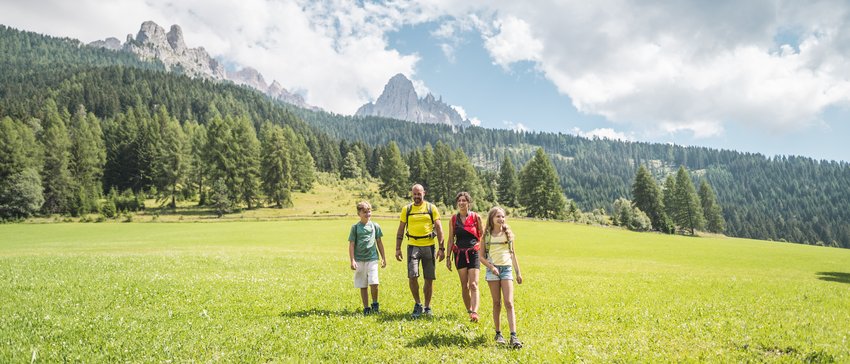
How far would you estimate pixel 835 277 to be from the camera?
26359 mm

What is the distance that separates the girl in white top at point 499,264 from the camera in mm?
8523

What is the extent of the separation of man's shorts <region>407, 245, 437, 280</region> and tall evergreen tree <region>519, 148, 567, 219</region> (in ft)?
275

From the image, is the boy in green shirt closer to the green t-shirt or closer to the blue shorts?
the green t-shirt

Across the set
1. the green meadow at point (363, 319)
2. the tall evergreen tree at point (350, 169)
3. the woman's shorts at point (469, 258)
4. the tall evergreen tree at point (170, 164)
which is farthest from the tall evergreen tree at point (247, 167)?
the woman's shorts at point (469, 258)

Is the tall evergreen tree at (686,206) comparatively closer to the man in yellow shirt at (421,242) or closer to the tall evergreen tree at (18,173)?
the man in yellow shirt at (421,242)

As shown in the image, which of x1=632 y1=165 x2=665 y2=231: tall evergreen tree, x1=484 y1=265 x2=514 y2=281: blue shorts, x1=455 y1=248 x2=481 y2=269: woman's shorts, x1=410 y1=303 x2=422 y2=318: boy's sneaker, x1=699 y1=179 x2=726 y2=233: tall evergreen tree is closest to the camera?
x1=484 y1=265 x2=514 y2=281: blue shorts

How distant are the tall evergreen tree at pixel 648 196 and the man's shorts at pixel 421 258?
102 metres

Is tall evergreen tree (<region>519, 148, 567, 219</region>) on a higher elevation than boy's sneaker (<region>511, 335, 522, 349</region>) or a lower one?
higher

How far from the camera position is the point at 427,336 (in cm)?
880

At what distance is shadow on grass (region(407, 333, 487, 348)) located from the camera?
8312mm

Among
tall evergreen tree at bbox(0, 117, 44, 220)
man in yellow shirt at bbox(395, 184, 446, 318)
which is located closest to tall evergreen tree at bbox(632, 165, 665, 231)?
man in yellow shirt at bbox(395, 184, 446, 318)

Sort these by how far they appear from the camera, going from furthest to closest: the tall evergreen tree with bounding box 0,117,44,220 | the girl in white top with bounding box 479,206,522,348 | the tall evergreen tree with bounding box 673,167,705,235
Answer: the tall evergreen tree with bounding box 673,167,705,235
the tall evergreen tree with bounding box 0,117,44,220
the girl in white top with bounding box 479,206,522,348

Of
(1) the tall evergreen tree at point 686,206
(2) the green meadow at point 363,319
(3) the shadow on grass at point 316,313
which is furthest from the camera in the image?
(1) the tall evergreen tree at point 686,206

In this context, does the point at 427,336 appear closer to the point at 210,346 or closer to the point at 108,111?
the point at 210,346
